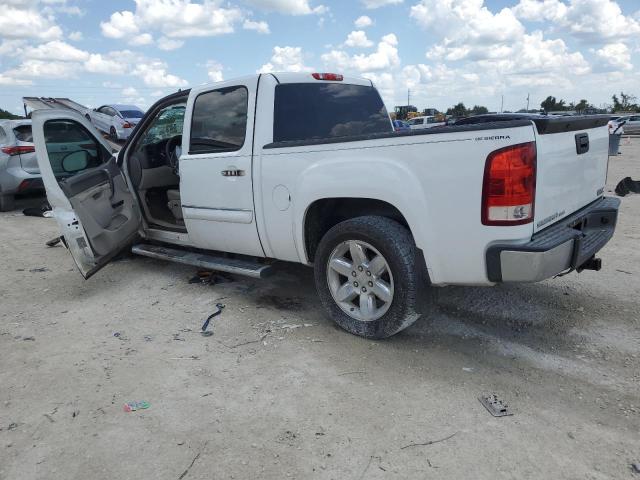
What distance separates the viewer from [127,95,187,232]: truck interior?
17.5 feet

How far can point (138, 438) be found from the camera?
8.55 feet

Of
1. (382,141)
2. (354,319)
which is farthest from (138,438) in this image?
(382,141)

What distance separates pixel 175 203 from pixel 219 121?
1.60 m

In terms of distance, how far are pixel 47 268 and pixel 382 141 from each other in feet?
15.2

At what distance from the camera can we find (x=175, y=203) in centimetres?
561

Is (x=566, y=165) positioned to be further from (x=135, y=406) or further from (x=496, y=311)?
(x=135, y=406)

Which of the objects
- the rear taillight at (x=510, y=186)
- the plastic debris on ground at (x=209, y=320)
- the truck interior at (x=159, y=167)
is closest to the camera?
the rear taillight at (x=510, y=186)

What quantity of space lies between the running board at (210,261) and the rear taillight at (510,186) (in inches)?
77.1

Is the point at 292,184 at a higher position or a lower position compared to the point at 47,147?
lower

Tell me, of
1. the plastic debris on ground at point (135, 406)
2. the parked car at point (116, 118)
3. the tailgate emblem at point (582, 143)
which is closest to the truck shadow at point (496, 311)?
the tailgate emblem at point (582, 143)

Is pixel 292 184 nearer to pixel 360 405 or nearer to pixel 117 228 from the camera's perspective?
pixel 360 405

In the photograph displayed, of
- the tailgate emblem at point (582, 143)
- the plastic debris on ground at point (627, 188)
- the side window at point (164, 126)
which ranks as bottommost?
the plastic debris on ground at point (627, 188)

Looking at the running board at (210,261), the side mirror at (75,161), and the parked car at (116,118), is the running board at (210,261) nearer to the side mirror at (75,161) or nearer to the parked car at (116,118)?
the side mirror at (75,161)

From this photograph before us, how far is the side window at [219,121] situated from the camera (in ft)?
13.6
